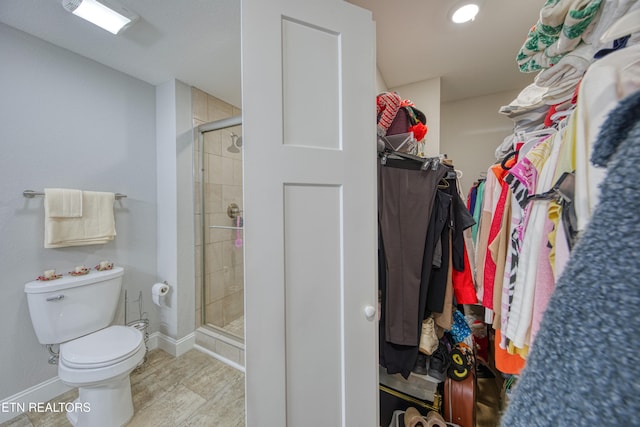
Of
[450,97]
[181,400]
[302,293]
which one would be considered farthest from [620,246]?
[450,97]

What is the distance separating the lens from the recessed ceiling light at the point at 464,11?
119 centimetres

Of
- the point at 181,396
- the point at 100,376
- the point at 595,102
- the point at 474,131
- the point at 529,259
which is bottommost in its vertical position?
the point at 181,396

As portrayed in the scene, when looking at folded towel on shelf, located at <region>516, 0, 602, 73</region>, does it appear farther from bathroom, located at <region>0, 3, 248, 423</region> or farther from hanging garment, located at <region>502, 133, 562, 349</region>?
bathroom, located at <region>0, 3, 248, 423</region>

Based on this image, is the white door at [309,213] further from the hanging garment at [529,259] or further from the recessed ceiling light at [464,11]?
the recessed ceiling light at [464,11]

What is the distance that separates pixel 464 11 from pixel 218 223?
91.8 inches

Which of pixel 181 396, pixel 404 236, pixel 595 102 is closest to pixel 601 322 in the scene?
pixel 595 102

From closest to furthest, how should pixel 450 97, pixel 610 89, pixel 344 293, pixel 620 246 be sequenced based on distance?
pixel 620 246 < pixel 610 89 < pixel 344 293 < pixel 450 97

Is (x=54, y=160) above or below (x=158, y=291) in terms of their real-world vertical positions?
above

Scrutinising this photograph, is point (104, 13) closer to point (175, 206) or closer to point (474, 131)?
point (175, 206)

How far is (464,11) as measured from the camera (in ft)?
4.04

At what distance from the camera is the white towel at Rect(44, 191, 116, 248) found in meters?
1.37

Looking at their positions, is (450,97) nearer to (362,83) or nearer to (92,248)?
(362,83)

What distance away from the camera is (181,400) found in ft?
4.70

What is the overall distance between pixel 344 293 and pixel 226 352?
1536 millimetres
